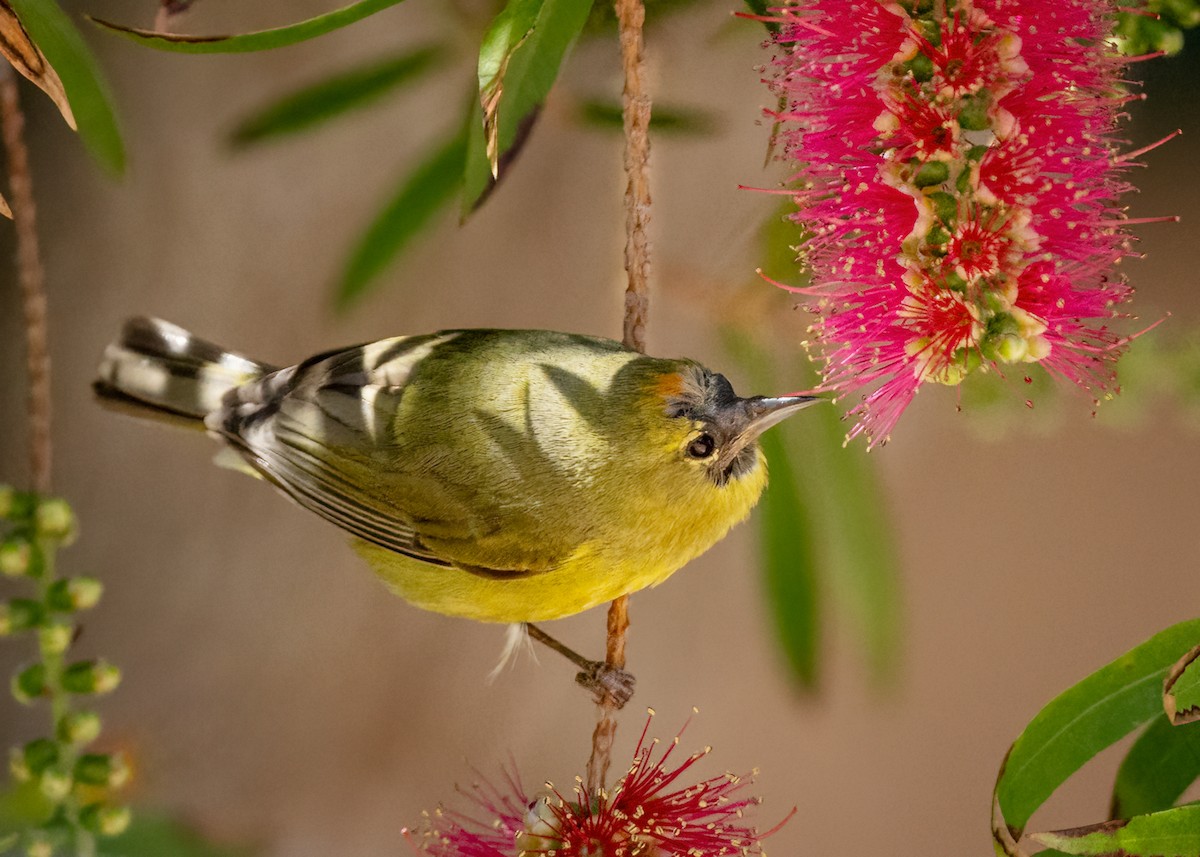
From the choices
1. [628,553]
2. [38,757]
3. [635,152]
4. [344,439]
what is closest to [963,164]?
[635,152]

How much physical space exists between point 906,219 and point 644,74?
0.32 m

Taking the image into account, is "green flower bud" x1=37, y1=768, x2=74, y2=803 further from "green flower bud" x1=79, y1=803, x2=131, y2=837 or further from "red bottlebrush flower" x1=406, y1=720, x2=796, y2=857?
"red bottlebrush flower" x1=406, y1=720, x2=796, y2=857

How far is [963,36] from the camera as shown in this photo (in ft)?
2.87

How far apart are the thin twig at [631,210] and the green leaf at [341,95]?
2.03 ft

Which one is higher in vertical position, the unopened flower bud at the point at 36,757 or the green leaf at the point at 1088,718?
the green leaf at the point at 1088,718

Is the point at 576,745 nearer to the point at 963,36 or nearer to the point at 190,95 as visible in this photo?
the point at 190,95

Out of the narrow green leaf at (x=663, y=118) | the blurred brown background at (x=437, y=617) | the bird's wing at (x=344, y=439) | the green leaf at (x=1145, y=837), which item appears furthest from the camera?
the blurred brown background at (x=437, y=617)

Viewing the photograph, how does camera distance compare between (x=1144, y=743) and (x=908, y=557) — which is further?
(x=908, y=557)

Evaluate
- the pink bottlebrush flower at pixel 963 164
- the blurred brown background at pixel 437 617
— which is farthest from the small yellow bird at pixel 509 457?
the blurred brown background at pixel 437 617

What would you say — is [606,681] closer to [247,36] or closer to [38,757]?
[38,757]

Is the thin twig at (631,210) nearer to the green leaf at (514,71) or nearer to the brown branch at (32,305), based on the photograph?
the green leaf at (514,71)

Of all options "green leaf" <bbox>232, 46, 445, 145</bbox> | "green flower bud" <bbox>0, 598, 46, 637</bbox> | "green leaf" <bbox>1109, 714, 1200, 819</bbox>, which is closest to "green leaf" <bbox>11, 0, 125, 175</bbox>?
"green leaf" <bbox>232, 46, 445, 145</bbox>

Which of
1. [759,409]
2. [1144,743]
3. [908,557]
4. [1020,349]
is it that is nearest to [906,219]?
[1020,349]

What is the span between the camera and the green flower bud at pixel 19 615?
1.11 meters
